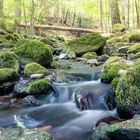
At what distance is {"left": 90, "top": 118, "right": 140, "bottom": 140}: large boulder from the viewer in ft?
12.5

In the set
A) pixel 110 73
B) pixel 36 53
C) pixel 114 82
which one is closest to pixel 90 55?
pixel 36 53

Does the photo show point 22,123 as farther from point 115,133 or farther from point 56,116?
point 115,133

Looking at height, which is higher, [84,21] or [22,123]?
[84,21]

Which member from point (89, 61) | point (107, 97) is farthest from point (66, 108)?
point (89, 61)

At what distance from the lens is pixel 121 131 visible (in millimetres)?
3900

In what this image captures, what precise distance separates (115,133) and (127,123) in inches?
8.0

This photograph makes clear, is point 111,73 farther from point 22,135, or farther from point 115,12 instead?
point 115,12

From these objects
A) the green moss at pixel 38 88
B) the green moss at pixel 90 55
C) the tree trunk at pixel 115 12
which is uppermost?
the tree trunk at pixel 115 12

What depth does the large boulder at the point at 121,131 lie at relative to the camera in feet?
12.5

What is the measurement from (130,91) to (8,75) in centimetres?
303

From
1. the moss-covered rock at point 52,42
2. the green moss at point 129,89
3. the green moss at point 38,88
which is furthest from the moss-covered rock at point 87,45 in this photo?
the green moss at point 129,89

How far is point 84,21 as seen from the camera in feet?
93.9

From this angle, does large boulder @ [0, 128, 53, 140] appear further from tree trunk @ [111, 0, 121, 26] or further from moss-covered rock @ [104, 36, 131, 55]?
tree trunk @ [111, 0, 121, 26]

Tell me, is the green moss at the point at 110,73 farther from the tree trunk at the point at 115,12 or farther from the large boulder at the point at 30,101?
the tree trunk at the point at 115,12
